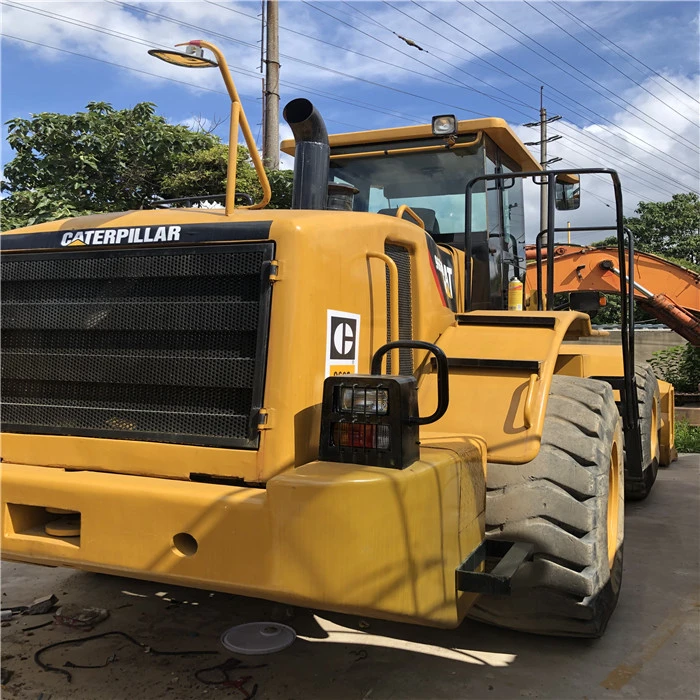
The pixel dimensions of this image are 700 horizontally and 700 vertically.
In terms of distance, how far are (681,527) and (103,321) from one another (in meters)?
4.68

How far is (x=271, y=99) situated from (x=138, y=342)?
10.6m

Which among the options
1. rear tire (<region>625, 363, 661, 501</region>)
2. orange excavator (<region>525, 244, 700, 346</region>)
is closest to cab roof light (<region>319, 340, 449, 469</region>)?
rear tire (<region>625, 363, 661, 501</region>)

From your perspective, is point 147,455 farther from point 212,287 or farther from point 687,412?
point 687,412

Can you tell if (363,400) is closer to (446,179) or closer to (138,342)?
(138,342)

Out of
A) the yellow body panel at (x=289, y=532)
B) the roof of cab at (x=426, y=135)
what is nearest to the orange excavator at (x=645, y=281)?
the roof of cab at (x=426, y=135)

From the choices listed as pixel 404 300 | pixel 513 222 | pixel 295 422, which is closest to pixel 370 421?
pixel 295 422

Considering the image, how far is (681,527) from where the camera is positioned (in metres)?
5.45

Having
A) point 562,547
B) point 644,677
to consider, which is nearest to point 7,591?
point 562,547

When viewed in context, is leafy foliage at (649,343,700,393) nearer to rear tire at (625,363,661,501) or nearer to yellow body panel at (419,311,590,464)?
rear tire at (625,363,661,501)

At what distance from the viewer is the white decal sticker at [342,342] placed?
8.78ft

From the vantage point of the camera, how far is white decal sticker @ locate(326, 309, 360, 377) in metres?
2.68

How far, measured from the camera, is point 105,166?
10.7m

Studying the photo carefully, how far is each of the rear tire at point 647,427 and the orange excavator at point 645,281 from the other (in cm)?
158

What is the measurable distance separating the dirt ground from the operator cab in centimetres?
200
